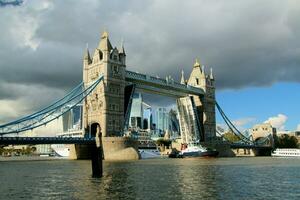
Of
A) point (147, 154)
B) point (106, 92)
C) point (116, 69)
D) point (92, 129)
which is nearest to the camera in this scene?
point (106, 92)

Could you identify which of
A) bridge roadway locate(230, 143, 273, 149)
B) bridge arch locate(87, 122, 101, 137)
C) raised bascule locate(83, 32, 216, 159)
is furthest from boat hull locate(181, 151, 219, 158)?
bridge roadway locate(230, 143, 273, 149)

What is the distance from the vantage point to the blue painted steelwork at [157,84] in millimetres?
99812

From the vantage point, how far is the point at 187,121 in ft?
Result: 395

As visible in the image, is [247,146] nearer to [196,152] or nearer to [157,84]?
[196,152]

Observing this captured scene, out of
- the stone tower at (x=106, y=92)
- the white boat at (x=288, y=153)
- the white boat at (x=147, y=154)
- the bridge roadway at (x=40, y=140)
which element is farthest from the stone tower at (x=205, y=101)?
the bridge roadway at (x=40, y=140)

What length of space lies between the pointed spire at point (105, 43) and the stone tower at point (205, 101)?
40807mm

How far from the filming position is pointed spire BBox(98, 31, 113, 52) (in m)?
92.5

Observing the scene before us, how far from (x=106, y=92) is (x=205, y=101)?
44.0 m

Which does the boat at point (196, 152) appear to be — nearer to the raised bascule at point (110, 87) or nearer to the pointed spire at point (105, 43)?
the raised bascule at point (110, 87)

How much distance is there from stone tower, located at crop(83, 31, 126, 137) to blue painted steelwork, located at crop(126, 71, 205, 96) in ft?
15.7

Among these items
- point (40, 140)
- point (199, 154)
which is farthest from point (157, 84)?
point (40, 140)

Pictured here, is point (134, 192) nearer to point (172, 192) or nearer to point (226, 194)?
point (172, 192)

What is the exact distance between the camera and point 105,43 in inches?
3681

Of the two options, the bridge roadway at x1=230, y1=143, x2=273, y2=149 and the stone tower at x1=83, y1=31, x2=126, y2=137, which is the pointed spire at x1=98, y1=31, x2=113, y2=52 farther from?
the bridge roadway at x1=230, y1=143, x2=273, y2=149
